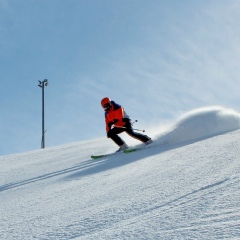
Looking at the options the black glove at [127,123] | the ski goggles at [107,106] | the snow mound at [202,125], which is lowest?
the snow mound at [202,125]

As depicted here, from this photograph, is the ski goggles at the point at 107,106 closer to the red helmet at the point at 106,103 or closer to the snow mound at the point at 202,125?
the red helmet at the point at 106,103

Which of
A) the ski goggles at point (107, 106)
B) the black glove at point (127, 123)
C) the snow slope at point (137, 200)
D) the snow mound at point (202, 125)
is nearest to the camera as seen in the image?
the snow slope at point (137, 200)

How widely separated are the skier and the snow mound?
0.63 meters

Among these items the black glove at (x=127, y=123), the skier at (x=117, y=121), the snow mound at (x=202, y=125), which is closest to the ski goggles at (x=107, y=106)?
the skier at (x=117, y=121)

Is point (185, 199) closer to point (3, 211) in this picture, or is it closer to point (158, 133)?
point (3, 211)

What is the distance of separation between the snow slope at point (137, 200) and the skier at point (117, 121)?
7.93ft

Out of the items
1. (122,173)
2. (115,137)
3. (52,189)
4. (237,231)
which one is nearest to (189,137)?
(115,137)

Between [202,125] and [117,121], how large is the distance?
174 cm

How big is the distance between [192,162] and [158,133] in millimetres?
4474

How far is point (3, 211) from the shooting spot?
185 inches

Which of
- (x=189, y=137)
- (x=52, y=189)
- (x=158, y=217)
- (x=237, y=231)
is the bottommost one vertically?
(x=237, y=231)

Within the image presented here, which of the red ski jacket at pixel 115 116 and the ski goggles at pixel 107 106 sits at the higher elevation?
the ski goggles at pixel 107 106

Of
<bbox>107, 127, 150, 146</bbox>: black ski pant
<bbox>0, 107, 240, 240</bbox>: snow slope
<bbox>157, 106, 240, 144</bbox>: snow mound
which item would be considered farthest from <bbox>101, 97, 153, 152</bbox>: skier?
<bbox>0, 107, 240, 240</bbox>: snow slope

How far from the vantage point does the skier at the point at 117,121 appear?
9.88 m
